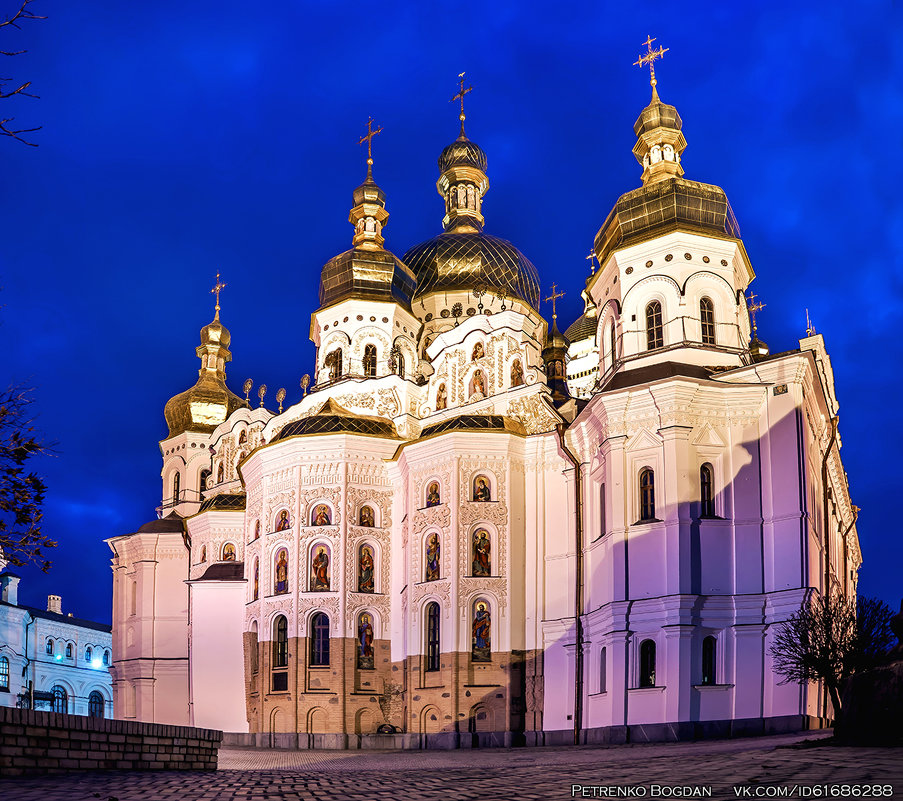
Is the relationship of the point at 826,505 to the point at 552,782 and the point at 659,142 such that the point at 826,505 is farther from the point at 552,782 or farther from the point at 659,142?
the point at 552,782

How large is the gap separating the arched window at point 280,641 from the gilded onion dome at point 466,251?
16052mm

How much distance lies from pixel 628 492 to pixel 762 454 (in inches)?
142

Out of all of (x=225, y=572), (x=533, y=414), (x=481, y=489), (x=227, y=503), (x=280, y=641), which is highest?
(x=533, y=414)

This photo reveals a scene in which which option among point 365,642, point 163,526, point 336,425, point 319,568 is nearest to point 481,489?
point 336,425

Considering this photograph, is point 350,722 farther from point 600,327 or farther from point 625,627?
point 600,327

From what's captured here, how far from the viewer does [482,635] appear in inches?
1282

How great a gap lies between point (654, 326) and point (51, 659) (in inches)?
2049

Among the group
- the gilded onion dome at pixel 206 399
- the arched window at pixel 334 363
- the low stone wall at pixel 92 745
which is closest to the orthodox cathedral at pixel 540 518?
the arched window at pixel 334 363

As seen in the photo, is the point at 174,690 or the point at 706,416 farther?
the point at 174,690

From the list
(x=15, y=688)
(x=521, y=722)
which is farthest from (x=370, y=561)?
(x=15, y=688)

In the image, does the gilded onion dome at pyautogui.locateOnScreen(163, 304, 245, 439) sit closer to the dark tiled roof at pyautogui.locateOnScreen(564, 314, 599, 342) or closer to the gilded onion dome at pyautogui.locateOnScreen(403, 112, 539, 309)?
the gilded onion dome at pyautogui.locateOnScreen(403, 112, 539, 309)

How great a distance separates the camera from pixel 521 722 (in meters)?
31.7

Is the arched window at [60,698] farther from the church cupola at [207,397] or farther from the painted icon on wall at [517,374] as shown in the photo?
the painted icon on wall at [517,374]

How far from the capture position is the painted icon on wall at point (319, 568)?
35.3 metres
